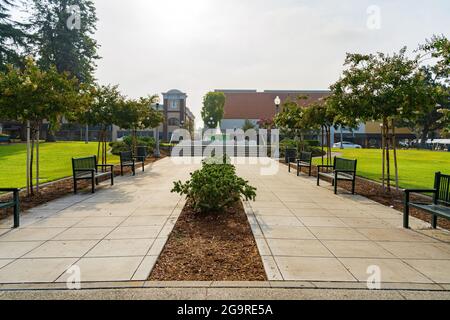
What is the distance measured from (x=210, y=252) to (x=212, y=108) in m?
57.2

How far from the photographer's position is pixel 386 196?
9.75m

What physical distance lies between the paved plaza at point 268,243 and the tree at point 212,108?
52820 mm

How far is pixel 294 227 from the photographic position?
20.7 feet

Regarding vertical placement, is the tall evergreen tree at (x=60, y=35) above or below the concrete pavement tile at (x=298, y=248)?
above

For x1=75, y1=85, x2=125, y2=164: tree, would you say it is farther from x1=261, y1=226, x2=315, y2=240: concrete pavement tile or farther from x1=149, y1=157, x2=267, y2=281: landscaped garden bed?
x1=261, y1=226, x2=315, y2=240: concrete pavement tile

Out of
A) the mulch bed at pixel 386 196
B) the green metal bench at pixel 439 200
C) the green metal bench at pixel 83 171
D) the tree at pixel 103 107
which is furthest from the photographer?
the tree at pixel 103 107

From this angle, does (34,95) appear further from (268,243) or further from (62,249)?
(268,243)

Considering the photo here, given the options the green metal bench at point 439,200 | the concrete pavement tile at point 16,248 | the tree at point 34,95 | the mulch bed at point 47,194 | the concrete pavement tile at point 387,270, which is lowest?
the concrete pavement tile at point 387,270

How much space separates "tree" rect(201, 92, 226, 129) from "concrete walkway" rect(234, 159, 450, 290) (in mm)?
53004

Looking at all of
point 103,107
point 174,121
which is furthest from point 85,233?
point 174,121

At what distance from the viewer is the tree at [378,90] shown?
30.8 feet

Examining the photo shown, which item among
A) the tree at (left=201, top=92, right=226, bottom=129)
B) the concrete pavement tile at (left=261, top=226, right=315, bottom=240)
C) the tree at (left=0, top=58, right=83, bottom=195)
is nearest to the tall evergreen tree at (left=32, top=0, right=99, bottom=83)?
the tree at (left=201, top=92, right=226, bottom=129)

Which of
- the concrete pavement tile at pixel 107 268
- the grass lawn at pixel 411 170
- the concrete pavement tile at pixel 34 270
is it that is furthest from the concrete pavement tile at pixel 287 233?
the grass lawn at pixel 411 170

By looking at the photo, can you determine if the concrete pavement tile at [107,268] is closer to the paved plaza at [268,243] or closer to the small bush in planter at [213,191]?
the paved plaza at [268,243]
